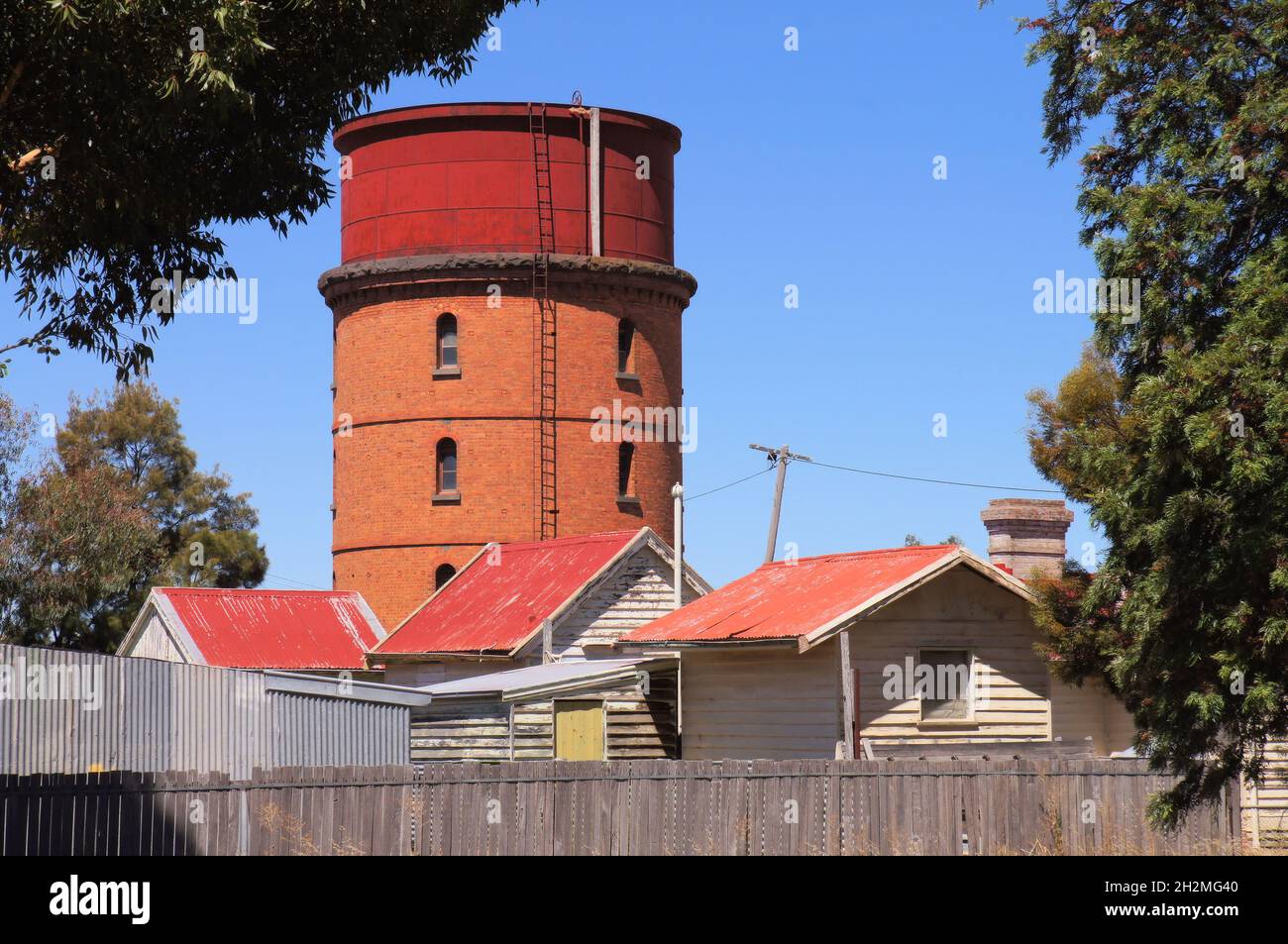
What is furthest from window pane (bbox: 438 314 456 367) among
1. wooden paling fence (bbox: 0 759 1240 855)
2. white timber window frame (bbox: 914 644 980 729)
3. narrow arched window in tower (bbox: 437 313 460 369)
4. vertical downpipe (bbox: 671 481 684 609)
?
wooden paling fence (bbox: 0 759 1240 855)

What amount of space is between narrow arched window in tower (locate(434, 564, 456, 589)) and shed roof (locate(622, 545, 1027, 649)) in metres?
14.4

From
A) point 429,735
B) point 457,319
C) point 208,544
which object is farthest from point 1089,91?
point 208,544

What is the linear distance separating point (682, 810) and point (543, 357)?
24.6 meters

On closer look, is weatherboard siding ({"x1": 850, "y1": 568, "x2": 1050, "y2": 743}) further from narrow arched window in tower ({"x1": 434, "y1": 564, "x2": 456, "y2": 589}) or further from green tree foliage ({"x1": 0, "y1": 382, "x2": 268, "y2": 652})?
green tree foliage ({"x1": 0, "y1": 382, "x2": 268, "y2": 652})

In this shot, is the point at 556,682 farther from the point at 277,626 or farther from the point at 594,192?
the point at 594,192

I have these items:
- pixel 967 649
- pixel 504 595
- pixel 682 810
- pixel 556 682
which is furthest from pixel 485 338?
pixel 682 810

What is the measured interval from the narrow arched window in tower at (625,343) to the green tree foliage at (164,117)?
91.3ft

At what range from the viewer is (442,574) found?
45844 mm

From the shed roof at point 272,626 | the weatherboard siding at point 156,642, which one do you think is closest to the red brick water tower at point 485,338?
the shed roof at point 272,626

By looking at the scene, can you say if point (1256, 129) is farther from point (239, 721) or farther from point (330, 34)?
point (239, 721)

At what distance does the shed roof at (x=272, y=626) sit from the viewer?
142 ft

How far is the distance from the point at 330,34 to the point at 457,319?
1098 inches

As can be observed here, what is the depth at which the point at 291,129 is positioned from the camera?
18906 mm
